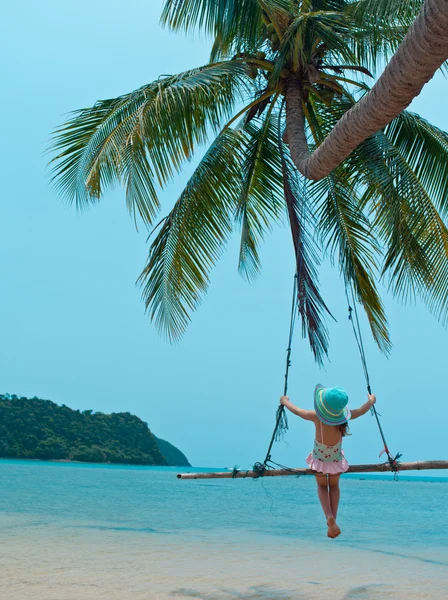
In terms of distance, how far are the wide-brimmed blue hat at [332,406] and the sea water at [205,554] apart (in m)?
2.14

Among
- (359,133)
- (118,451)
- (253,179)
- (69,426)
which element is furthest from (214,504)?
(118,451)

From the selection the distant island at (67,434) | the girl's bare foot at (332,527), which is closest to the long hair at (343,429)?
the girl's bare foot at (332,527)

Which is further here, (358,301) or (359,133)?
(358,301)

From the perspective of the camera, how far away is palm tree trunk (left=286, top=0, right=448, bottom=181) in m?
3.66

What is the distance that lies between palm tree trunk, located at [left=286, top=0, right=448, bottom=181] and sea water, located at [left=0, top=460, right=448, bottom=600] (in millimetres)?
3523

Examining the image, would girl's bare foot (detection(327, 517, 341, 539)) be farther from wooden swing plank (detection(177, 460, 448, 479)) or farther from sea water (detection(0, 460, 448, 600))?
sea water (detection(0, 460, 448, 600))

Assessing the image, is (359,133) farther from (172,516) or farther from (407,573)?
(172,516)

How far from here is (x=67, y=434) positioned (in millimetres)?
54125

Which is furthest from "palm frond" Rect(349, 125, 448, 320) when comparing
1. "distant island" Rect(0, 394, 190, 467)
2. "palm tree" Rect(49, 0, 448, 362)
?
"distant island" Rect(0, 394, 190, 467)

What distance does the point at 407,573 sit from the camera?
32.5 ft

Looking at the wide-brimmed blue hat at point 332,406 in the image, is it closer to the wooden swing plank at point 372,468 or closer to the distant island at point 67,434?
the wooden swing plank at point 372,468

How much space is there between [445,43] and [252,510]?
1995 cm

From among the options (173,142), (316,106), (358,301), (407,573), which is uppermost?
(316,106)

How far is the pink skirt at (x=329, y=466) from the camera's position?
17.5 ft
